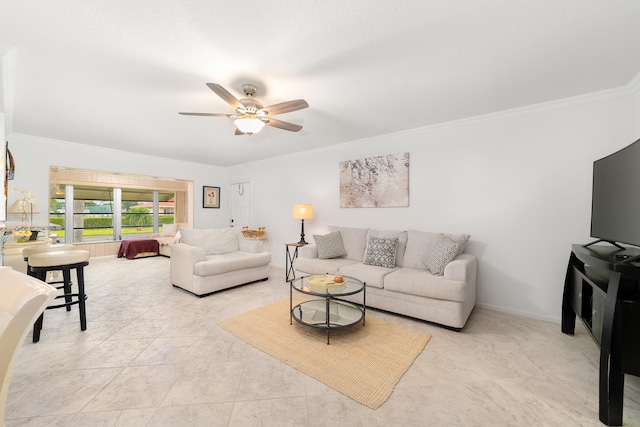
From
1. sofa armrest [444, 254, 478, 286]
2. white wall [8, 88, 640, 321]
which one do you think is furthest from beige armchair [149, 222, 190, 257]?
sofa armrest [444, 254, 478, 286]

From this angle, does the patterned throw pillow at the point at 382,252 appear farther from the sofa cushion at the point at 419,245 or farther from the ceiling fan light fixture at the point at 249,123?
the ceiling fan light fixture at the point at 249,123

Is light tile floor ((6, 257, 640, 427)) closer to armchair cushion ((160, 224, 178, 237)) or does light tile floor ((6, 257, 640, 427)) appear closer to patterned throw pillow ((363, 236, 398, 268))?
patterned throw pillow ((363, 236, 398, 268))

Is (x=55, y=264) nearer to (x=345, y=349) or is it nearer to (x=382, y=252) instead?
(x=345, y=349)

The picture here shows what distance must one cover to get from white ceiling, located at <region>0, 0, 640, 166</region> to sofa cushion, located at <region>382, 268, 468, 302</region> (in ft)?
6.34

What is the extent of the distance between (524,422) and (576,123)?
294 centimetres

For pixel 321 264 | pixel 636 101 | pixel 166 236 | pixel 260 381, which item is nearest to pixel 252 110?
pixel 321 264

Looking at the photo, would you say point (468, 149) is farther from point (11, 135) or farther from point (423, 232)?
point (11, 135)

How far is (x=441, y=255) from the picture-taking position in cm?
298

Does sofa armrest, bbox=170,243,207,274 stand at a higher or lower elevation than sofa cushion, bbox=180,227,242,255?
lower

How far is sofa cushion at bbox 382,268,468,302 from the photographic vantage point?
8.57 ft

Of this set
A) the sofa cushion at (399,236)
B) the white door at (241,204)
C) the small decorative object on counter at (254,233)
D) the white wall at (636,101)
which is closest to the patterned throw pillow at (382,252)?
the sofa cushion at (399,236)

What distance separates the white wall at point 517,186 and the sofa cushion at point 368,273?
0.97 meters

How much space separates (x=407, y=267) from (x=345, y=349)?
1.55m

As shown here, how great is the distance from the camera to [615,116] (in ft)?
8.59
